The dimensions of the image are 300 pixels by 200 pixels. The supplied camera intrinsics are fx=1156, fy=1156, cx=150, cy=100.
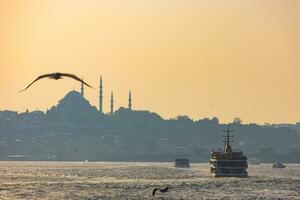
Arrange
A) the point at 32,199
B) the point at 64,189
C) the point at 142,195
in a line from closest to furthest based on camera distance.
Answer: the point at 32,199 < the point at 142,195 < the point at 64,189

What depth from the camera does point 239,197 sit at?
132250 mm

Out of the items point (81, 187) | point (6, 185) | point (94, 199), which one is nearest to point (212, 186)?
point (81, 187)

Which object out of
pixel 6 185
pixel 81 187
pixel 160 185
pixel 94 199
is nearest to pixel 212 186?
pixel 160 185

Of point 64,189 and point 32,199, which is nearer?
point 32,199

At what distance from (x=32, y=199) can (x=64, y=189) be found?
81.8ft

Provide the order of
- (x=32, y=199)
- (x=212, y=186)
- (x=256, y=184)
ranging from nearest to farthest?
1. (x=32, y=199)
2. (x=212, y=186)
3. (x=256, y=184)

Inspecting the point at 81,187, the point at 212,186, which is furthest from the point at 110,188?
the point at 212,186

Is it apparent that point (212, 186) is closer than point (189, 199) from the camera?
No

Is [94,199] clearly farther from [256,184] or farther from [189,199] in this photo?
[256,184]

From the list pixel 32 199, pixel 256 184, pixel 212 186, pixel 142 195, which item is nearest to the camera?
pixel 32 199

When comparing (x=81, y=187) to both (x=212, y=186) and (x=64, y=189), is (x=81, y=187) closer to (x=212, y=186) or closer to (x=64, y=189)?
(x=64, y=189)

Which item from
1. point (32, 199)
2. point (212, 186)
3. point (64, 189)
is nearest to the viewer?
point (32, 199)

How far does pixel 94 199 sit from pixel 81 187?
31313 mm

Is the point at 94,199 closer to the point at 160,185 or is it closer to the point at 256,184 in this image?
the point at 160,185
